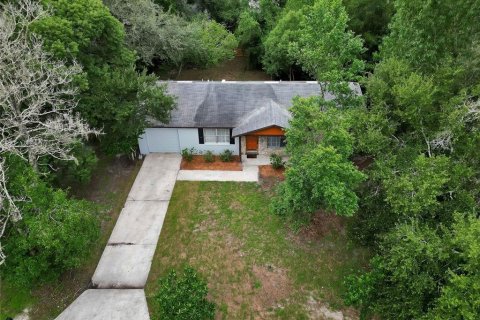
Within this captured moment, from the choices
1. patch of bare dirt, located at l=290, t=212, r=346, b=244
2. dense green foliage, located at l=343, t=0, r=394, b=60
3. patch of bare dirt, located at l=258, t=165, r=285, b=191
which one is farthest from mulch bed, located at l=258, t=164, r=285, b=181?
dense green foliage, located at l=343, t=0, r=394, b=60

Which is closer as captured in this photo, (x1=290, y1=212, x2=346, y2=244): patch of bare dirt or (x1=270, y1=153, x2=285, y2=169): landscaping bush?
(x1=290, y1=212, x2=346, y2=244): patch of bare dirt

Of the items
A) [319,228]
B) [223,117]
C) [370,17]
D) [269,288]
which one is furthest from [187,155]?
[370,17]

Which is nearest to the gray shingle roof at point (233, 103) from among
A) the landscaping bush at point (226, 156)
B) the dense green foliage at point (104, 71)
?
the landscaping bush at point (226, 156)

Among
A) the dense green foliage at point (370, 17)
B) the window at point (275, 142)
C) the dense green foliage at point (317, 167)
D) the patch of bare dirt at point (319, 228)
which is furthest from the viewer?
the dense green foliage at point (370, 17)

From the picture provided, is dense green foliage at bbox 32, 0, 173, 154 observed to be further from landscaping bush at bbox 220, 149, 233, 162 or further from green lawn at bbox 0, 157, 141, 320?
landscaping bush at bbox 220, 149, 233, 162

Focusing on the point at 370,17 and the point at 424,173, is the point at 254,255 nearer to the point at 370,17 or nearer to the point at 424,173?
the point at 424,173

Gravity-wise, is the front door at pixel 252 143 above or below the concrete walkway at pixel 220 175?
above

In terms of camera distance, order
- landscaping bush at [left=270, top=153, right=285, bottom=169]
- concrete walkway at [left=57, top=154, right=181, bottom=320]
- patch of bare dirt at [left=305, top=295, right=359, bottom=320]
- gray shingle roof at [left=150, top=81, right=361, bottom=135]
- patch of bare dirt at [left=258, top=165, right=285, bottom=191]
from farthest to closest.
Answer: gray shingle roof at [left=150, top=81, right=361, bottom=135] → landscaping bush at [left=270, top=153, right=285, bottom=169] → patch of bare dirt at [left=258, top=165, right=285, bottom=191] → concrete walkway at [left=57, top=154, right=181, bottom=320] → patch of bare dirt at [left=305, top=295, right=359, bottom=320]

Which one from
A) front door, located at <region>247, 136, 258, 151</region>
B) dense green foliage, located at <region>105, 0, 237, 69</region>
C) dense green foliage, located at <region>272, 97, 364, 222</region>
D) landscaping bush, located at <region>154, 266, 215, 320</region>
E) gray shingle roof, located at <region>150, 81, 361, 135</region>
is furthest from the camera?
dense green foliage, located at <region>105, 0, 237, 69</region>

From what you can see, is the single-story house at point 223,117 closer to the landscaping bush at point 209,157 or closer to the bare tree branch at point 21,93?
the landscaping bush at point 209,157
